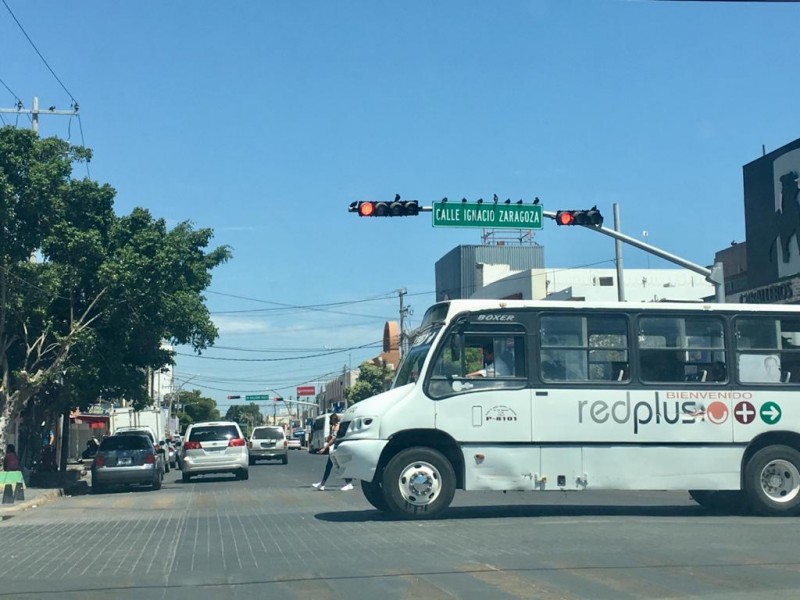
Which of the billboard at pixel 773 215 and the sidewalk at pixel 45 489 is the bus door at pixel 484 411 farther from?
the billboard at pixel 773 215

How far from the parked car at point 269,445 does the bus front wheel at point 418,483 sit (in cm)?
3244

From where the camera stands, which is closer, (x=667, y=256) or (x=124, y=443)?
(x=667, y=256)

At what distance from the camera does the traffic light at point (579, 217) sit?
2144cm

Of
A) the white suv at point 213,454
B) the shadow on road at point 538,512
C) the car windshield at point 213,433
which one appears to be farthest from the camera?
the car windshield at point 213,433

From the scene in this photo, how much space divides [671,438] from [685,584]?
6.12 meters

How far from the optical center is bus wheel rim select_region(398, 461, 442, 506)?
14.2 metres

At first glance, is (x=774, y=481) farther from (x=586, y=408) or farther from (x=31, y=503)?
(x=31, y=503)

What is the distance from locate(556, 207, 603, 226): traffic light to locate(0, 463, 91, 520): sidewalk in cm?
1255

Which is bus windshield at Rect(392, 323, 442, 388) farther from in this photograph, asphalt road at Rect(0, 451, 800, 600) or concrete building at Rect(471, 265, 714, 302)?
concrete building at Rect(471, 265, 714, 302)

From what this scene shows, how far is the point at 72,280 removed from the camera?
1029 inches

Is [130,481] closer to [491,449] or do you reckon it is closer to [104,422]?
[491,449]

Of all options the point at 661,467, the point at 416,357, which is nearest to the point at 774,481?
the point at 661,467

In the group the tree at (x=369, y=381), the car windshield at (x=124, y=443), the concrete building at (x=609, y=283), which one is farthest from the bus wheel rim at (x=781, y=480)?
the tree at (x=369, y=381)

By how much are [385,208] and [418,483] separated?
24.7 ft
